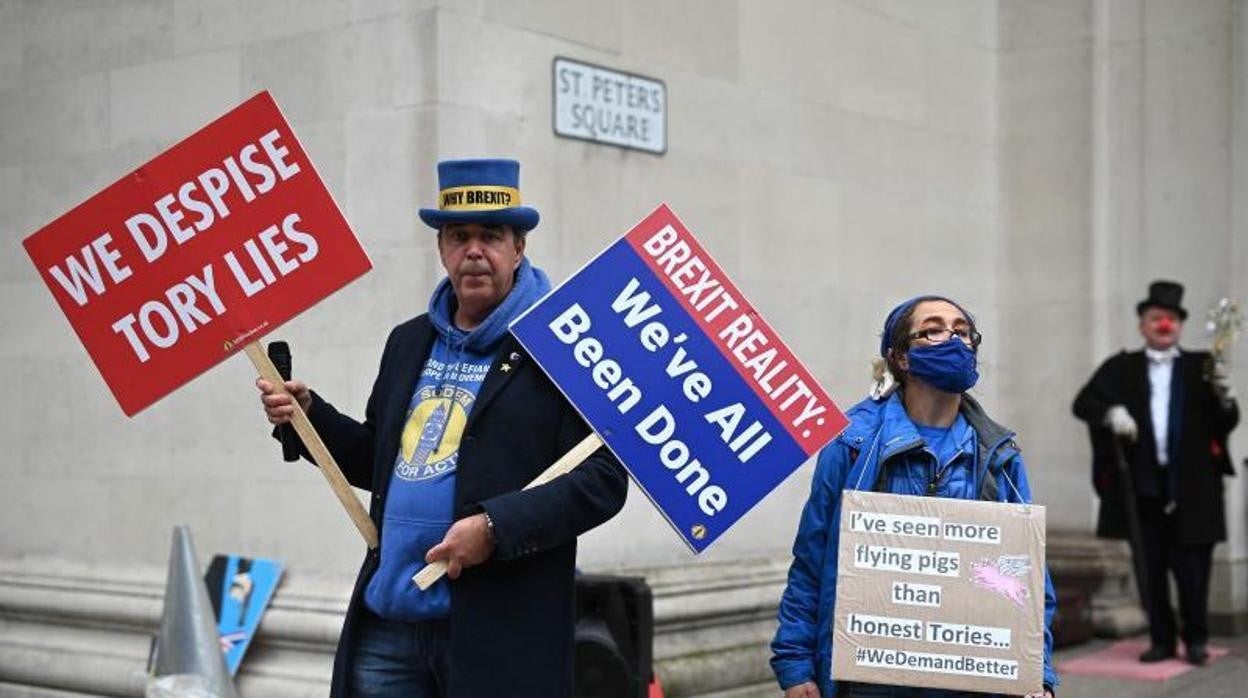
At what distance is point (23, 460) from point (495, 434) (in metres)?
5.22

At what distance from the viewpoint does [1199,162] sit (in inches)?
425

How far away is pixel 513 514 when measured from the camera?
13.0ft

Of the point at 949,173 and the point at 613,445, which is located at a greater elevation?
the point at 949,173

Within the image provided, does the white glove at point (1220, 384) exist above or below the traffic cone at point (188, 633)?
above

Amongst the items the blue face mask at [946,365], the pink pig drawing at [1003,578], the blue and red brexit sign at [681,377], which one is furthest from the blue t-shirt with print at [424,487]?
the pink pig drawing at [1003,578]

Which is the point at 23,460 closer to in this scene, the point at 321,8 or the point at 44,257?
the point at 321,8

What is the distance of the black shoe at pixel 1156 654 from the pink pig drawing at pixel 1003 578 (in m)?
5.87

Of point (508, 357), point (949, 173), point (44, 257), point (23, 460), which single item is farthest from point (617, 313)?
point (949, 173)

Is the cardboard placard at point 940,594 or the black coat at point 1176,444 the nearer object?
the cardboard placard at point 940,594

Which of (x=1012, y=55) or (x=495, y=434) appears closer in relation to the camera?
(x=495, y=434)

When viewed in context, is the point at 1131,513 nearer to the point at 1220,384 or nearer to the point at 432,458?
the point at 1220,384

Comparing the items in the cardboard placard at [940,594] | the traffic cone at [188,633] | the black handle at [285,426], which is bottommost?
the traffic cone at [188,633]

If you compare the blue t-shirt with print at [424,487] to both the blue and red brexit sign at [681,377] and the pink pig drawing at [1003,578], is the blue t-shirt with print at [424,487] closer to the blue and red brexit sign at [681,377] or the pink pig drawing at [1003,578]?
the blue and red brexit sign at [681,377]

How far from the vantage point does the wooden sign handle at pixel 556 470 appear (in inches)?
158
